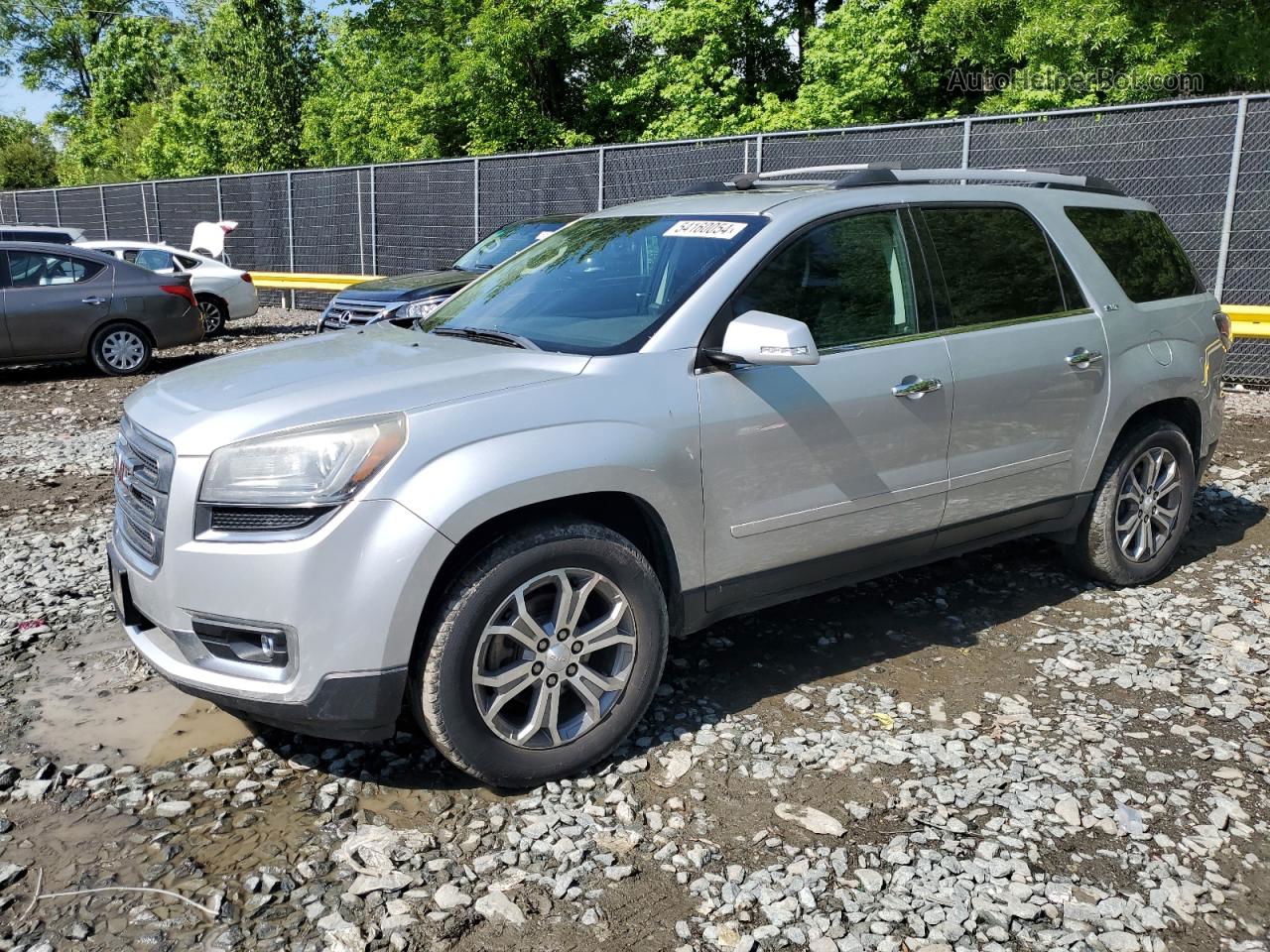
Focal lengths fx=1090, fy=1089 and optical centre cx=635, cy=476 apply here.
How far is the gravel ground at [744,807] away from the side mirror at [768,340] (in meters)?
1.35

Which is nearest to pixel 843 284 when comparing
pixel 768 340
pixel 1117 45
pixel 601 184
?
pixel 768 340

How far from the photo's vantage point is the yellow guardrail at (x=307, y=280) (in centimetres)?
1836

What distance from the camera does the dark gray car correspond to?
1170cm

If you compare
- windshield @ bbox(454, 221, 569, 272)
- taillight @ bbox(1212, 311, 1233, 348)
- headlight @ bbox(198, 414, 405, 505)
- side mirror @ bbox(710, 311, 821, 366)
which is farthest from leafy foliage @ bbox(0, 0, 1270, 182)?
headlight @ bbox(198, 414, 405, 505)

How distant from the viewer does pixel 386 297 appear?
37.1 feet

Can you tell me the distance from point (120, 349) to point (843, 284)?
10.7 metres

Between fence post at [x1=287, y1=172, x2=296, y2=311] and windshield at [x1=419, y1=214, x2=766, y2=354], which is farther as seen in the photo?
fence post at [x1=287, y1=172, x2=296, y2=311]

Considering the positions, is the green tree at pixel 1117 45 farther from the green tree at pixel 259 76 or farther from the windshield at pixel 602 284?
the green tree at pixel 259 76

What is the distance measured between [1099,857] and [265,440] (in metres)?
2.70

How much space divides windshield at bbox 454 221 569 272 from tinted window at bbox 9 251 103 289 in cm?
417

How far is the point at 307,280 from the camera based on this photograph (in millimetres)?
19250

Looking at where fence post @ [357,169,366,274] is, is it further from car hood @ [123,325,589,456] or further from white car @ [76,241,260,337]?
car hood @ [123,325,589,456]

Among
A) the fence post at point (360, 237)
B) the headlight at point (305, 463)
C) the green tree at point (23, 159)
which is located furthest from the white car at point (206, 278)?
Result: the green tree at point (23, 159)

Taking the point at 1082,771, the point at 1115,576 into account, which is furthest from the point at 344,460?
the point at 1115,576
